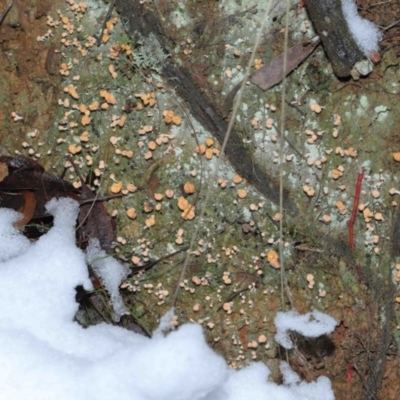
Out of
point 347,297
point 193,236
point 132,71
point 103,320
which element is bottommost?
point 347,297

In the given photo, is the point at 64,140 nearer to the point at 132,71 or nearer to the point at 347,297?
the point at 132,71

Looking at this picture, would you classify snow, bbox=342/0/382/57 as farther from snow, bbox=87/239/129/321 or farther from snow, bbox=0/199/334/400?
snow, bbox=87/239/129/321

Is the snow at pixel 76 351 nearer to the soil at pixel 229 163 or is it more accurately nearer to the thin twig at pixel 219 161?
the soil at pixel 229 163

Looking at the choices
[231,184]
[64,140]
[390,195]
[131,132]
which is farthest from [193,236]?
[390,195]

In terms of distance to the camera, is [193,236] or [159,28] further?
[159,28]

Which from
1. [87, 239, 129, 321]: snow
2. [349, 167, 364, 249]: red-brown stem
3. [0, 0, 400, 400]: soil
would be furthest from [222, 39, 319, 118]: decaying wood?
[87, 239, 129, 321]: snow

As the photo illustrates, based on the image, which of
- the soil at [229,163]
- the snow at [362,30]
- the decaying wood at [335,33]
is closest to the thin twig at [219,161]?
the soil at [229,163]
